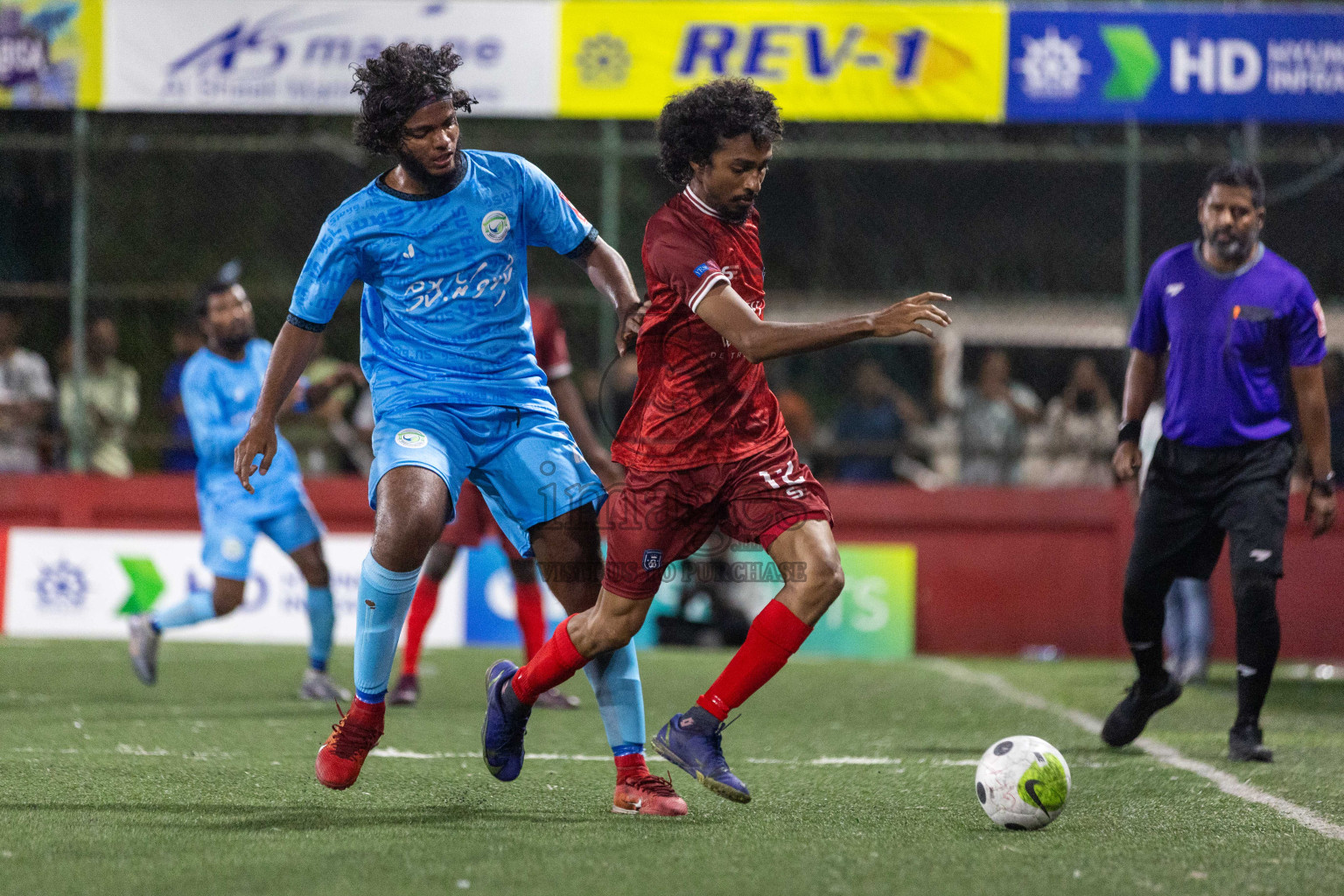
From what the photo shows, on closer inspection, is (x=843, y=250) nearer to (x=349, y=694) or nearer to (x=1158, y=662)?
(x=349, y=694)

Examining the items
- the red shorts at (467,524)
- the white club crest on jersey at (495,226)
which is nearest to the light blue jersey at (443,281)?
the white club crest on jersey at (495,226)

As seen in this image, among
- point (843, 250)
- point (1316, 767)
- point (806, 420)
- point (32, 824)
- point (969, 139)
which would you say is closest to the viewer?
point (32, 824)

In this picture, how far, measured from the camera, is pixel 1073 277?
1355 centimetres

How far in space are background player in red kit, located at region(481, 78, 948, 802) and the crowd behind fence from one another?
638 centimetres

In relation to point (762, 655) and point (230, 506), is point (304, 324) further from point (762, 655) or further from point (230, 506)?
point (230, 506)

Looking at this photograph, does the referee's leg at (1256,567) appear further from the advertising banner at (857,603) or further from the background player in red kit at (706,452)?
the advertising banner at (857,603)

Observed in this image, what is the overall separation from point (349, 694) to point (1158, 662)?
411 cm

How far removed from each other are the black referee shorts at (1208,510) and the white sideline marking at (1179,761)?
70 cm

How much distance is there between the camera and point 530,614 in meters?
7.84

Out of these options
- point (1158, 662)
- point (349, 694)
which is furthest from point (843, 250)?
point (1158, 662)

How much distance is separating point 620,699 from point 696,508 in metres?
0.66

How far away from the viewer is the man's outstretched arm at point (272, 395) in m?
4.77

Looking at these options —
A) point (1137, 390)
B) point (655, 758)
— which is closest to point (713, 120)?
point (655, 758)

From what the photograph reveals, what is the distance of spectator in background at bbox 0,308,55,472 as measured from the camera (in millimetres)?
11984
